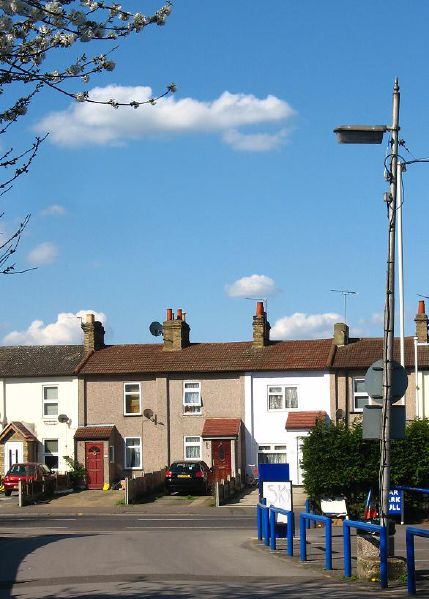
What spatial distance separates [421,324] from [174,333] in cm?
1208

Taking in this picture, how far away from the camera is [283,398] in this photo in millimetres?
46688

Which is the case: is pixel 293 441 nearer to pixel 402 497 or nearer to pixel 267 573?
pixel 402 497

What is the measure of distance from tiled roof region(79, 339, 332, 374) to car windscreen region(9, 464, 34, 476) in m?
6.19

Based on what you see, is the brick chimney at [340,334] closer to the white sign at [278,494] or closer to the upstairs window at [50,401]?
the upstairs window at [50,401]

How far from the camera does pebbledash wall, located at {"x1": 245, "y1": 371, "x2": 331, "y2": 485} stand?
46.2 metres

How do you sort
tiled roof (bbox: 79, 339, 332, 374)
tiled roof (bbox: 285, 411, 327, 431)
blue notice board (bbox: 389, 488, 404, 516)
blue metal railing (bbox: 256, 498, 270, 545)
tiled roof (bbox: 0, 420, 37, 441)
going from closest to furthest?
1. blue metal railing (bbox: 256, 498, 270, 545)
2. blue notice board (bbox: 389, 488, 404, 516)
3. tiled roof (bbox: 285, 411, 327, 431)
4. tiled roof (bbox: 79, 339, 332, 374)
5. tiled roof (bbox: 0, 420, 37, 441)

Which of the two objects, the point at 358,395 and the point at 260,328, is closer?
the point at 358,395

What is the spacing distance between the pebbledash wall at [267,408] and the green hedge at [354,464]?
15.1 meters

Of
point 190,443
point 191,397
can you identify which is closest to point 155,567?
point 190,443

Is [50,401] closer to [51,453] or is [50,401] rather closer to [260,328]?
[51,453]

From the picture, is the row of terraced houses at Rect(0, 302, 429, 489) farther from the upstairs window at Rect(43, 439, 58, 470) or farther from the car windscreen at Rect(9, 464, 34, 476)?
the car windscreen at Rect(9, 464, 34, 476)

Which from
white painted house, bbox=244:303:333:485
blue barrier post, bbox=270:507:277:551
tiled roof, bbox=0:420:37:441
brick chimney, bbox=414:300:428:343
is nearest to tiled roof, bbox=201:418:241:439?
white painted house, bbox=244:303:333:485

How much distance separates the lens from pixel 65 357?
50750 mm

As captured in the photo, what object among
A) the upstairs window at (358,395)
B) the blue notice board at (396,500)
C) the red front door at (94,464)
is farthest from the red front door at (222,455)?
the blue notice board at (396,500)
